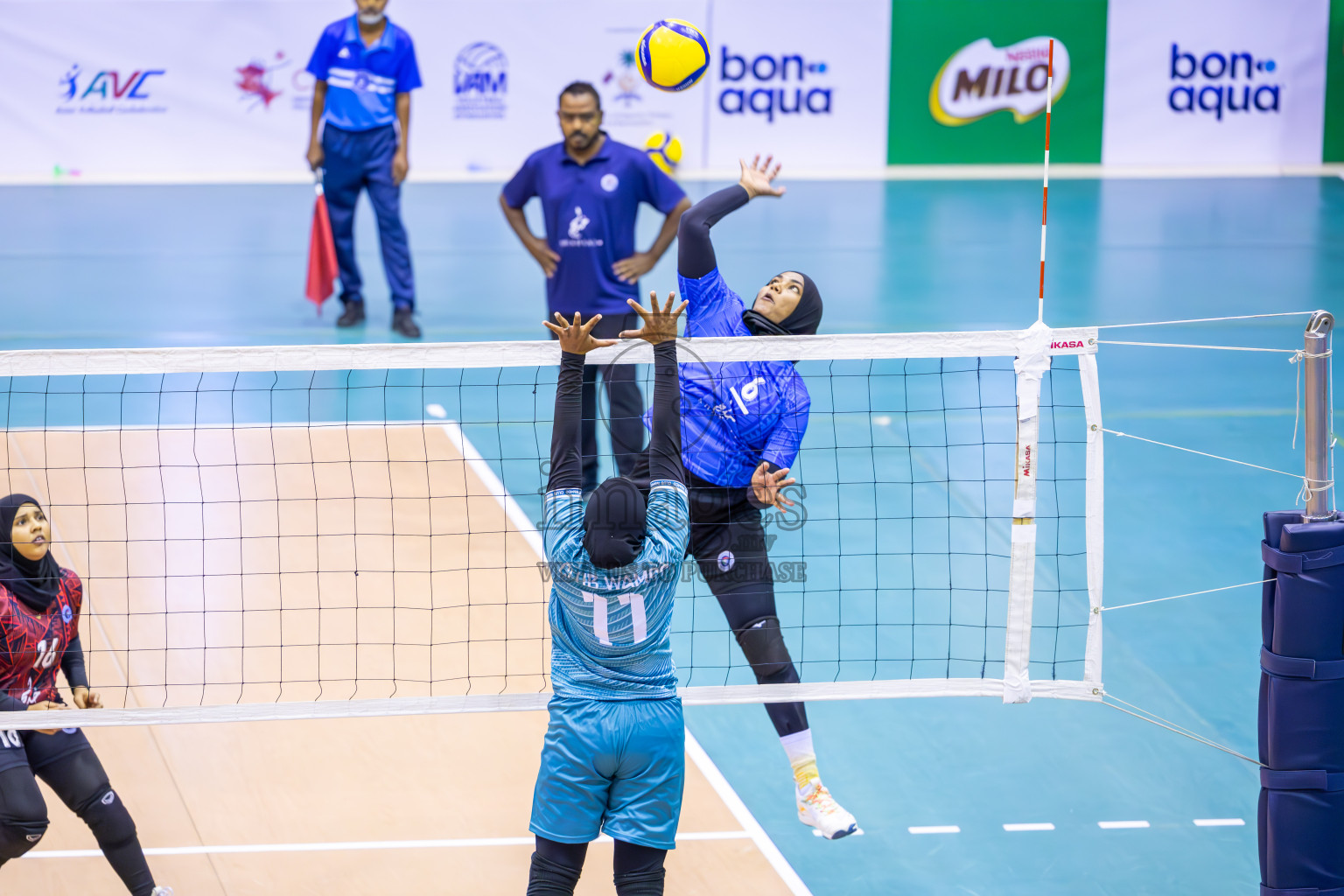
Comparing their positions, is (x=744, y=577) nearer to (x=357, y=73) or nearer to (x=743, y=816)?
(x=743, y=816)

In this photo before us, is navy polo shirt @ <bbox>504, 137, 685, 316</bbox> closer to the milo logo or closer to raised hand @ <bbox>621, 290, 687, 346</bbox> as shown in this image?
raised hand @ <bbox>621, 290, 687, 346</bbox>

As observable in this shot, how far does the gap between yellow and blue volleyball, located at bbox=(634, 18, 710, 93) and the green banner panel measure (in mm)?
12186

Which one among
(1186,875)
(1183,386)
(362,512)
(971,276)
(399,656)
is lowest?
(1186,875)

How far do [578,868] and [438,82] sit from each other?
43.6 feet

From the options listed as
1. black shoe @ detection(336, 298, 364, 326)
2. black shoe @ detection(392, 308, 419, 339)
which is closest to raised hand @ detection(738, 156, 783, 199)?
black shoe @ detection(392, 308, 419, 339)

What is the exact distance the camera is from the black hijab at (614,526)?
3.54m

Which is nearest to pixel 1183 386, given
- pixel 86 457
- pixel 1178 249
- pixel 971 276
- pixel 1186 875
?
pixel 971 276

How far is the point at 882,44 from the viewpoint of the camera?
16.1 metres

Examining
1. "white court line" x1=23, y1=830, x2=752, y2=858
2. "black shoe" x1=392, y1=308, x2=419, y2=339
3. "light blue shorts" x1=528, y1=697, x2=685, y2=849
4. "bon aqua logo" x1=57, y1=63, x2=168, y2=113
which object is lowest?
"white court line" x1=23, y1=830, x2=752, y2=858

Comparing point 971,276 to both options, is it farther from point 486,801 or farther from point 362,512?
point 486,801

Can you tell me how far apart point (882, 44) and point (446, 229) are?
19.6 feet

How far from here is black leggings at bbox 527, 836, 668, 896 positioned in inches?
146

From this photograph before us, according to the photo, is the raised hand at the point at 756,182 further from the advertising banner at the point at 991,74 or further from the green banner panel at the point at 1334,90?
the green banner panel at the point at 1334,90

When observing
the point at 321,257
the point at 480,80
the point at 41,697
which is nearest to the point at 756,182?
the point at 41,697
